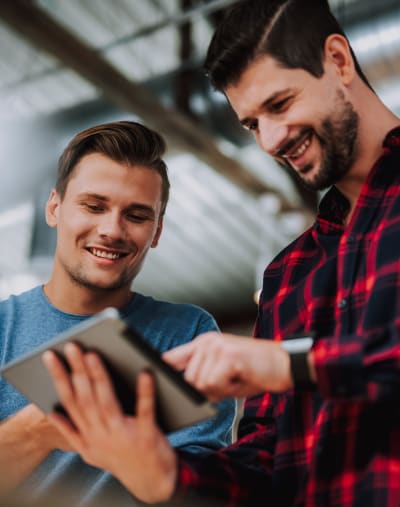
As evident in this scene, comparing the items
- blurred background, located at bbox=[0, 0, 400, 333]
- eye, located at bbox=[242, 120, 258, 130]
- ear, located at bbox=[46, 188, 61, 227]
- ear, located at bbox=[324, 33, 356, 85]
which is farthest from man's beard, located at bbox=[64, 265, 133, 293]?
blurred background, located at bbox=[0, 0, 400, 333]

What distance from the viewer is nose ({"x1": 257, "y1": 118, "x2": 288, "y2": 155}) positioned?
4.51ft

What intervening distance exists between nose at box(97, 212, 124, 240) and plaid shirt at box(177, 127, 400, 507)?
1.57 ft

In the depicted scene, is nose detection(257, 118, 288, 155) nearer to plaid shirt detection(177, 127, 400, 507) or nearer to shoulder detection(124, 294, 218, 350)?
plaid shirt detection(177, 127, 400, 507)

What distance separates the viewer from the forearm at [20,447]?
1.39 meters

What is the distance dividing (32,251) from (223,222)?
9.90 ft

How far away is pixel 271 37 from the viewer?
1427 mm

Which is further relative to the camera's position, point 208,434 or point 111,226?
point 111,226

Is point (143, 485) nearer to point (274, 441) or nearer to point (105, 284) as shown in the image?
point (274, 441)

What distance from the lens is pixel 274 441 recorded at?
1.38 m

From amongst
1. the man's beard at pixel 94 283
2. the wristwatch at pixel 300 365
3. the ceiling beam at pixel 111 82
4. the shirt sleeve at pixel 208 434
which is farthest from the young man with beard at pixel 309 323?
the ceiling beam at pixel 111 82

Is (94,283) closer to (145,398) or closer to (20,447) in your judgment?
(20,447)

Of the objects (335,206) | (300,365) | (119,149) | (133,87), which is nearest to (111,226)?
(119,149)

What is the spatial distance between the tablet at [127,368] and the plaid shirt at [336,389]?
0.51 ft

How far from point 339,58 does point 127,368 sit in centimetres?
82
